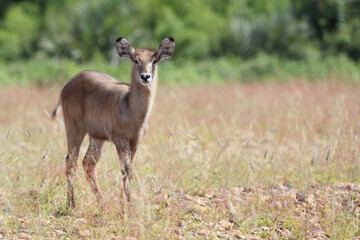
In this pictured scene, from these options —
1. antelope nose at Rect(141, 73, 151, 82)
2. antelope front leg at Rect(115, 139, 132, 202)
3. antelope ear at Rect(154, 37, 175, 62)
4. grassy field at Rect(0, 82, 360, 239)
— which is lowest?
grassy field at Rect(0, 82, 360, 239)

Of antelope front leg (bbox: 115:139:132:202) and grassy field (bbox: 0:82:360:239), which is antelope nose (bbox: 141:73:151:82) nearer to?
grassy field (bbox: 0:82:360:239)

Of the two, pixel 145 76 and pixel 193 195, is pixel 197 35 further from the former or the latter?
pixel 145 76

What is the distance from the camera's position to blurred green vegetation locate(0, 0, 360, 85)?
18.9m

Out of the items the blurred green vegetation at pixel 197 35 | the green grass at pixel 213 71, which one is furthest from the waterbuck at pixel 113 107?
the blurred green vegetation at pixel 197 35

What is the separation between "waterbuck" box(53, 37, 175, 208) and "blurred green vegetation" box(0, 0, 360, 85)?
11.4 metres

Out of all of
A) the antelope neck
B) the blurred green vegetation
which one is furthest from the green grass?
the antelope neck

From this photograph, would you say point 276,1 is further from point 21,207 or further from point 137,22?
point 21,207

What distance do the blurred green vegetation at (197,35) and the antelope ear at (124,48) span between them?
11.8 m

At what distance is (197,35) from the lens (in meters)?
21.9

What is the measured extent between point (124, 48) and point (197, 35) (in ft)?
53.2

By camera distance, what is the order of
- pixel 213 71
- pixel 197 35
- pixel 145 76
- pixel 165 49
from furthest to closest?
1. pixel 197 35
2. pixel 213 71
3. pixel 165 49
4. pixel 145 76

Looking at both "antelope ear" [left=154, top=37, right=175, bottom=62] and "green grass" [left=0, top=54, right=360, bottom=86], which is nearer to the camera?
"antelope ear" [left=154, top=37, right=175, bottom=62]

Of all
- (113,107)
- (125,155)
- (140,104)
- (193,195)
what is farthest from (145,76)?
(193,195)

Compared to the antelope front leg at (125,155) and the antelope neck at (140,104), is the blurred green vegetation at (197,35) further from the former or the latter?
the antelope front leg at (125,155)
